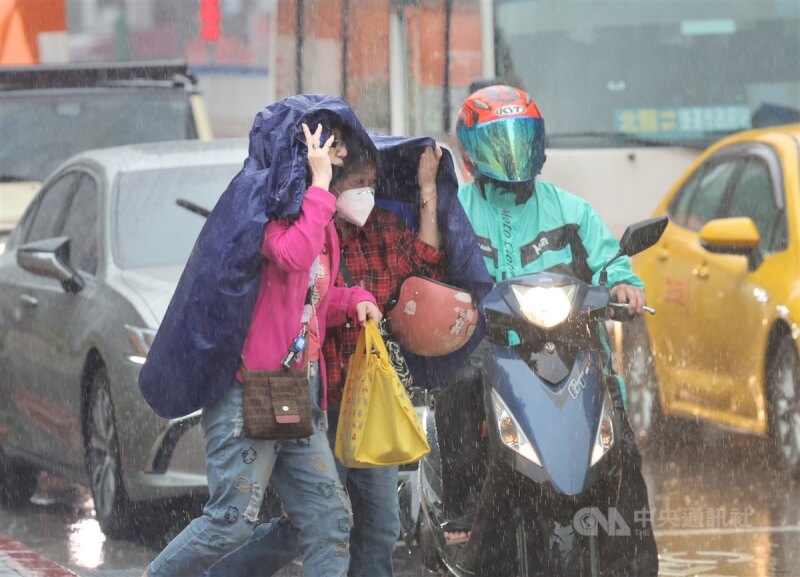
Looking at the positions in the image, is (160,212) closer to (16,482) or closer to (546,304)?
(16,482)

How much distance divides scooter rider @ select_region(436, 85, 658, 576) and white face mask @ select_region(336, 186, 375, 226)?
0.84 meters

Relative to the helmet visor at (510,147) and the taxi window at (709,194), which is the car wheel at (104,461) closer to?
the helmet visor at (510,147)

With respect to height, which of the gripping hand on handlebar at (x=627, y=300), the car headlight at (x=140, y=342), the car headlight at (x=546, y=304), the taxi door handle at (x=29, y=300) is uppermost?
the car headlight at (x=546, y=304)

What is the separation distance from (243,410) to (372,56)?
11.9 metres

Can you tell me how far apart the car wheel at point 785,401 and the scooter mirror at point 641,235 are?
3433mm

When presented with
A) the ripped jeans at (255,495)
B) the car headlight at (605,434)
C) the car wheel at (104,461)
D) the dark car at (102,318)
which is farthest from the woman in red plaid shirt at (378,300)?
the car wheel at (104,461)

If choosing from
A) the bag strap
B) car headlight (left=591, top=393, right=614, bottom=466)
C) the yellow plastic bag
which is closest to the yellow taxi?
car headlight (left=591, top=393, right=614, bottom=466)

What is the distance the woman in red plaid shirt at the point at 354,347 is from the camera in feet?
19.2

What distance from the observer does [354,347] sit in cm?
597

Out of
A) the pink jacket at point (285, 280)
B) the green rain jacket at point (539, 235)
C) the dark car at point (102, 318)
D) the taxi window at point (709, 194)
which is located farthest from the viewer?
the taxi window at point (709, 194)

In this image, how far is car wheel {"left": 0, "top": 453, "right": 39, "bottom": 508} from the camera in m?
10.0

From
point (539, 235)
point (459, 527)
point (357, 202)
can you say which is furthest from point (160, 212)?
point (357, 202)

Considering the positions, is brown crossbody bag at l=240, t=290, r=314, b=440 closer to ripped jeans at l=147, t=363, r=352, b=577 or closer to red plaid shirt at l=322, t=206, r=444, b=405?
ripped jeans at l=147, t=363, r=352, b=577

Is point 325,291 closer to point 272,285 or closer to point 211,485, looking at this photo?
point 272,285
